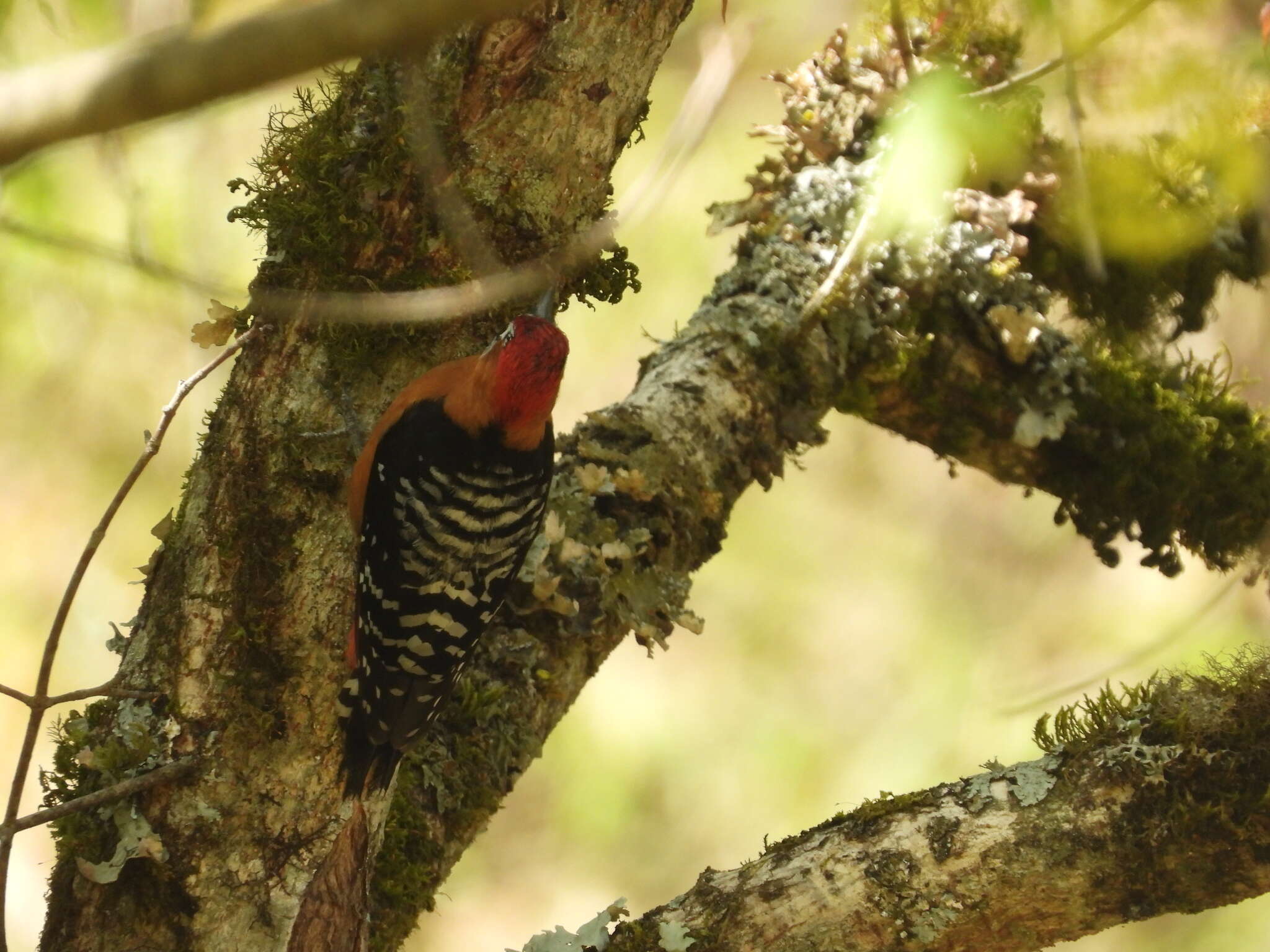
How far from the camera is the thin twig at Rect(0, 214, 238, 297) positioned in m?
1.42

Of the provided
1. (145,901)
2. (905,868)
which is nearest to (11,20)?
(145,901)

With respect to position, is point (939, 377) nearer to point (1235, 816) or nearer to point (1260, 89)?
point (1260, 89)

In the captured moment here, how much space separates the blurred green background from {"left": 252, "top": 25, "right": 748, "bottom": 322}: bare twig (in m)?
3.64

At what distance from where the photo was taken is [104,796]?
7.68 ft

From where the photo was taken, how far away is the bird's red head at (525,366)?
10.0 feet

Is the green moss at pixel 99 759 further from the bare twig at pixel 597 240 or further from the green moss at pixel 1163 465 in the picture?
the green moss at pixel 1163 465

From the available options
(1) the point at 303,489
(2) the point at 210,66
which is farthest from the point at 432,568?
(2) the point at 210,66

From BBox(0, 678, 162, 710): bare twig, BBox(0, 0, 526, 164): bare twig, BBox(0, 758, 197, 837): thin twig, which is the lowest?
BBox(0, 0, 526, 164): bare twig

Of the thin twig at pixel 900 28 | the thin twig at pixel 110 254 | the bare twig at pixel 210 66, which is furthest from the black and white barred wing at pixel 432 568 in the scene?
the bare twig at pixel 210 66

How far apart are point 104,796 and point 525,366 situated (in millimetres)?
1439

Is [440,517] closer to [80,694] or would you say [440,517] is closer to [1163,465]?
[80,694]

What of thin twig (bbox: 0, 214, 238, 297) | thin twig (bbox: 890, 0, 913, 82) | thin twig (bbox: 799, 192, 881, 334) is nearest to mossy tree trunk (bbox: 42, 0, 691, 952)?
thin twig (bbox: 890, 0, 913, 82)

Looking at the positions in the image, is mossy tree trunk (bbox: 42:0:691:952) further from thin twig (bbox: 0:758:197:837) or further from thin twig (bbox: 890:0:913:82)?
thin twig (bbox: 890:0:913:82)

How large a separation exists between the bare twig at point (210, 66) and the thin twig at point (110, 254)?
1.56 ft
